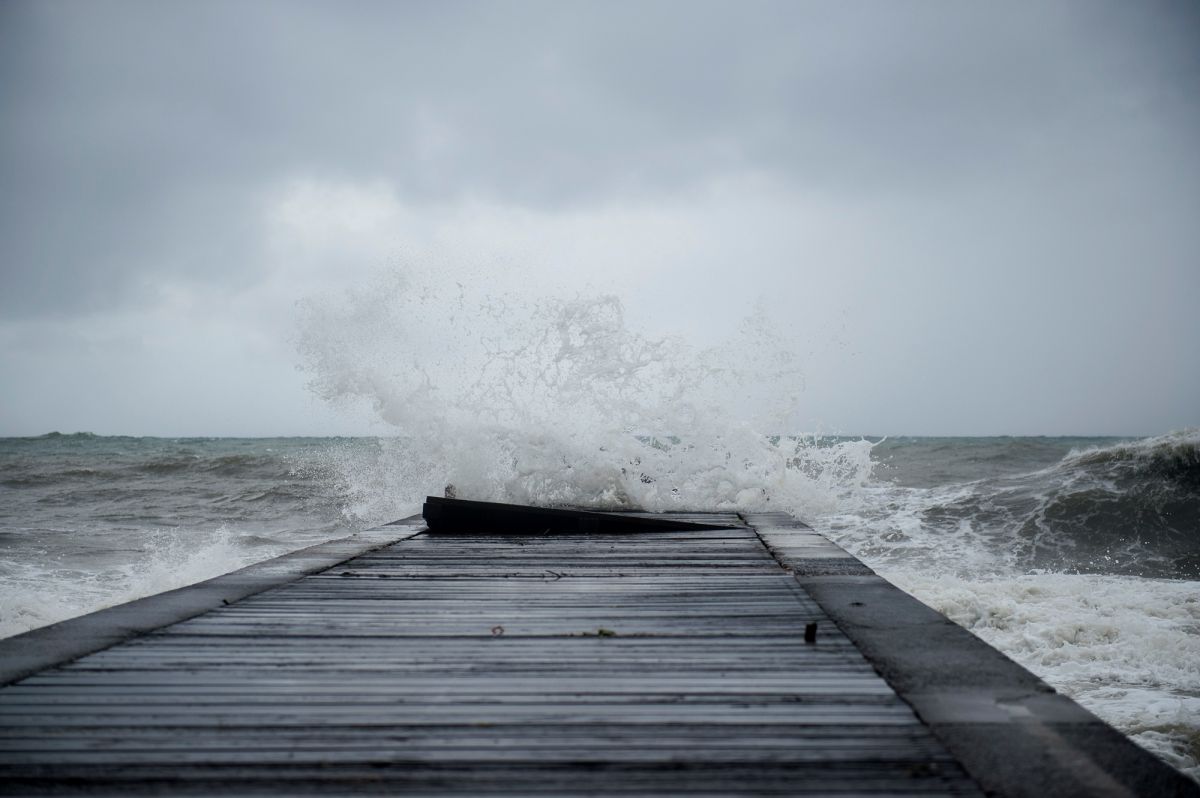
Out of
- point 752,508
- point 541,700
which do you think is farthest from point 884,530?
point 541,700

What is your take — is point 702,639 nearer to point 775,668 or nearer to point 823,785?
point 775,668

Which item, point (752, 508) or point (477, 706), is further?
point (752, 508)

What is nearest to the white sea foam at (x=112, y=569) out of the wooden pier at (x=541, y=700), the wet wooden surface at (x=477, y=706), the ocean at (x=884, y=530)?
the ocean at (x=884, y=530)

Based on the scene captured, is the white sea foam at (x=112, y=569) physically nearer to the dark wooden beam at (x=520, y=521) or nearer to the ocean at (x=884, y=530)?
the ocean at (x=884, y=530)

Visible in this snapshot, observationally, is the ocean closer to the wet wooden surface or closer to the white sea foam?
the white sea foam

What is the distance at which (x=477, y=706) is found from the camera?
169 centimetres

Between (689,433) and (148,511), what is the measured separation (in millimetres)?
8999

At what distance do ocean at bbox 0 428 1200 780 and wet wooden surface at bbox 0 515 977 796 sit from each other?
2.14 meters

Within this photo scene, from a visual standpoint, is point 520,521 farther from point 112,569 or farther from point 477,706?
point 112,569

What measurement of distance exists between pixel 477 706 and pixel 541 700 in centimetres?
14

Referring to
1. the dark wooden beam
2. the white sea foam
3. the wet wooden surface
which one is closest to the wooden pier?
the wet wooden surface

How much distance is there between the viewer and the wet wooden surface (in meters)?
1.35

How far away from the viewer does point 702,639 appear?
2250 mm

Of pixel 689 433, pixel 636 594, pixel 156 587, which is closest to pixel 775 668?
pixel 636 594
